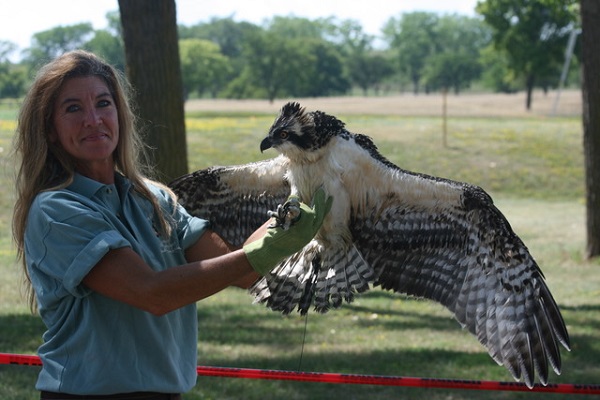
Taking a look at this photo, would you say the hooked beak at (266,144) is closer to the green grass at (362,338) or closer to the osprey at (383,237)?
the osprey at (383,237)

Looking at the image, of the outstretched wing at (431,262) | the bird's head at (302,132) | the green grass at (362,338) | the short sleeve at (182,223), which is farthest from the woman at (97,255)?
the outstretched wing at (431,262)

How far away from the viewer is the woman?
2502 millimetres

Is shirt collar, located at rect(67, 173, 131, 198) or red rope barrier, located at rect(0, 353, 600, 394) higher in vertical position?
shirt collar, located at rect(67, 173, 131, 198)

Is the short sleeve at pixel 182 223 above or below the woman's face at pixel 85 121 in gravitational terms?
below

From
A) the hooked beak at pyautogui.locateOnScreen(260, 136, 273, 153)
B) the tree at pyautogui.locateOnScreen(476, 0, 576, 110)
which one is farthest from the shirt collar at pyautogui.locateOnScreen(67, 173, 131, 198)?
the tree at pyautogui.locateOnScreen(476, 0, 576, 110)

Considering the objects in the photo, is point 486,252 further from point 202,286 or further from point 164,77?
point 164,77

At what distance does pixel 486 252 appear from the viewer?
13.0 feet

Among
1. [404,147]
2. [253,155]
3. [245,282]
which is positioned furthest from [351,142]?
[404,147]

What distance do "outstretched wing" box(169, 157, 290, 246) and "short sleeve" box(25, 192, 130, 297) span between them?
5.50 ft

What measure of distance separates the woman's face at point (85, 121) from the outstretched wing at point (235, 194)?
1.51 m

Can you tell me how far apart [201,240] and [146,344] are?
1.83 feet

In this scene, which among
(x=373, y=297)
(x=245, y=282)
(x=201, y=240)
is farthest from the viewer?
(x=373, y=297)

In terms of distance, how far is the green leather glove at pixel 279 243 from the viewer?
8.58ft

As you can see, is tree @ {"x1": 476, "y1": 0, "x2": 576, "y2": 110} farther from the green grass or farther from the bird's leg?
the bird's leg
